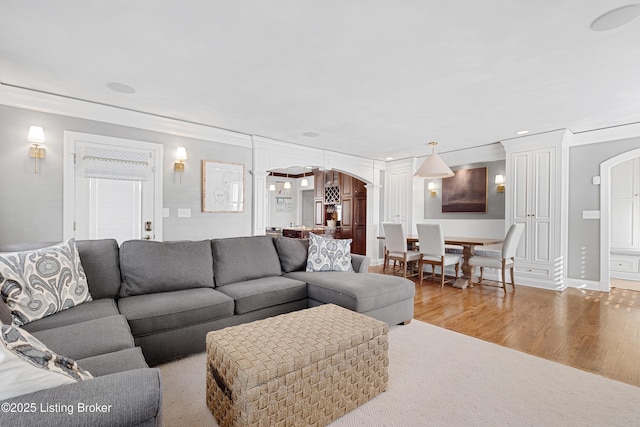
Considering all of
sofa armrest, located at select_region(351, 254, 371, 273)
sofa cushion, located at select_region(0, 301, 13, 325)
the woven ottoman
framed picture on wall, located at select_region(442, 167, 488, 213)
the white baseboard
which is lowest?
the white baseboard

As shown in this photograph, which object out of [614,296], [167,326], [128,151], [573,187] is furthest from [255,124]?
[614,296]

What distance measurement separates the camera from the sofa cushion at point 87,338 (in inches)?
56.1

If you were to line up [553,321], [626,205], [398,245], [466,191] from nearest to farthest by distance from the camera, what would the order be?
[553,321] → [398,245] → [626,205] → [466,191]

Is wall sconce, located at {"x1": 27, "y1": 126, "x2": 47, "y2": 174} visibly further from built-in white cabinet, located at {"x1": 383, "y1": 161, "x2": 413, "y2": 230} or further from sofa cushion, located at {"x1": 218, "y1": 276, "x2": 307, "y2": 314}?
built-in white cabinet, located at {"x1": 383, "y1": 161, "x2": 413, "y2": 230}

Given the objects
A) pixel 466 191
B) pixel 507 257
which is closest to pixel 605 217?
pixel 507 257

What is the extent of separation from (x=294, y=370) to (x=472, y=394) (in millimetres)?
1206

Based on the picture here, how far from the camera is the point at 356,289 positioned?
2617 mm

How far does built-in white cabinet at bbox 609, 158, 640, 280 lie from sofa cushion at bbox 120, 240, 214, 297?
6914 millimetres

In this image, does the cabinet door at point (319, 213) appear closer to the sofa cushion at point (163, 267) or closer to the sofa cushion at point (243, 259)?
the sofa cushion at point (243, 259)

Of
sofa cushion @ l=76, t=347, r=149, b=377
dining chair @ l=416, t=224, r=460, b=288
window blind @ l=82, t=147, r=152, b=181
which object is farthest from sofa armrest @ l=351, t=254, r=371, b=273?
window blind @ l=82, t=147, r=152, b=181

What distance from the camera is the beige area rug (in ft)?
5.32

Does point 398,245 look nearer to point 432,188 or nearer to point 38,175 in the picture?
point 432,188

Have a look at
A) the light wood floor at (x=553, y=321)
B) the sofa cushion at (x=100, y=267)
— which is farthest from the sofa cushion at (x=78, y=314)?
the light wood floor at (x=553, y=321)

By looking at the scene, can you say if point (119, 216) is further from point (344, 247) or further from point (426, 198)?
point (426, 198)
